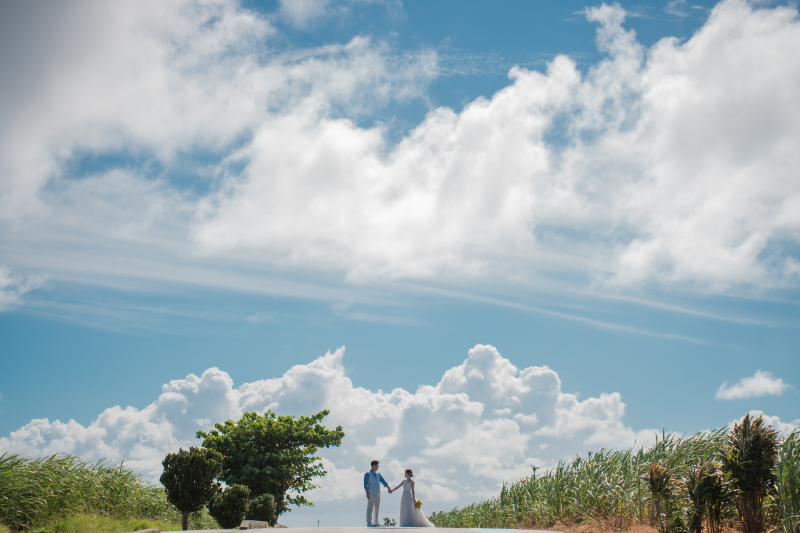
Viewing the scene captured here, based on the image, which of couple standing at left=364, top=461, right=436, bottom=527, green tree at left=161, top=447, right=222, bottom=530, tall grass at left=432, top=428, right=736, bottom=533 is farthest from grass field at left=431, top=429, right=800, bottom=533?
green tree at left=161, top=447, right=222, bottom=530

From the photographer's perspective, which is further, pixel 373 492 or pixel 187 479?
pixel 187 479

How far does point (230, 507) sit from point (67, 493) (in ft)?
22.3

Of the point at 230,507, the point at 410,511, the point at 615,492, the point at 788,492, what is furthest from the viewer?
the point at 230,507

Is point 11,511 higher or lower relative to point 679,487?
lower

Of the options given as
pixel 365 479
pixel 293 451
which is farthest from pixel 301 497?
pixel 365 479

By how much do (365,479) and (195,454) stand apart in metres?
5.95

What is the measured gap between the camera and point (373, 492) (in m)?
16.5

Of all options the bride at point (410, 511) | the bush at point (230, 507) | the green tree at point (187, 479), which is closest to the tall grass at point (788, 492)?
the bride at point (410, 511)

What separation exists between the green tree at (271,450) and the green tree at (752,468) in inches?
914

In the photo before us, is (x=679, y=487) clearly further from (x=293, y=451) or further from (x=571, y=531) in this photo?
(x=293, y=451)

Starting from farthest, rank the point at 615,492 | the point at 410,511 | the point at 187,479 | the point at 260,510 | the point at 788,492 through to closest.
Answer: the point at 260,510, the point at 187,479, the point at 410,511, the point at 615,492, the point at 788,492

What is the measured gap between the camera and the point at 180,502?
60.6 ft

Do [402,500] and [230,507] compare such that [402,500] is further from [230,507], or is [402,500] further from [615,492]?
[230,507]

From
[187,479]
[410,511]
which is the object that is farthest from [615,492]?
[187,479]
